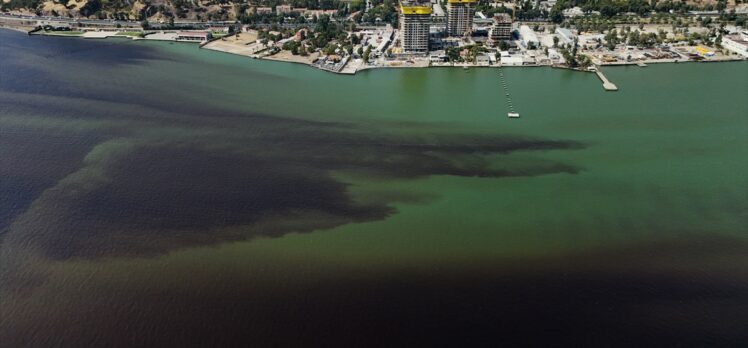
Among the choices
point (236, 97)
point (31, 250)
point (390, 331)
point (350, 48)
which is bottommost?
point (390, 331)

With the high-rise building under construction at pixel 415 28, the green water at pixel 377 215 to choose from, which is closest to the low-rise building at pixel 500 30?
the high-rise building under construction at pixel 415 28

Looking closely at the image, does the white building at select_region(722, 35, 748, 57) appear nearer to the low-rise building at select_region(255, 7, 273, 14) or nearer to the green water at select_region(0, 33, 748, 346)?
the green water at select_region(0, 33, 748, 346)

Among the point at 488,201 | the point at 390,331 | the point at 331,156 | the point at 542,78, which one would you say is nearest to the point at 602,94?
the point at 542,78

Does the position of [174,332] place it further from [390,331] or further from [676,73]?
[676,73]

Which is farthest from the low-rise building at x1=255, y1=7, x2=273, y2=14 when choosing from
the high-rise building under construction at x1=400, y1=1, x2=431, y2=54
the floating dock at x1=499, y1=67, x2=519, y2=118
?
the floating dock at x1=499, y1=67, x2=519, y2=118

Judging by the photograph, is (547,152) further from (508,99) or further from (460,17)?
(460,17)

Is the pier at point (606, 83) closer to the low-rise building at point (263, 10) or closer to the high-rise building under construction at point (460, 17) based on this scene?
the high-rise building under construction at point (460, 17)

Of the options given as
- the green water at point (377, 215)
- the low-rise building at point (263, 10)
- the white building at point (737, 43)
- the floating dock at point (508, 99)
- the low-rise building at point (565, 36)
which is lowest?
the green water at point (377, 215)
